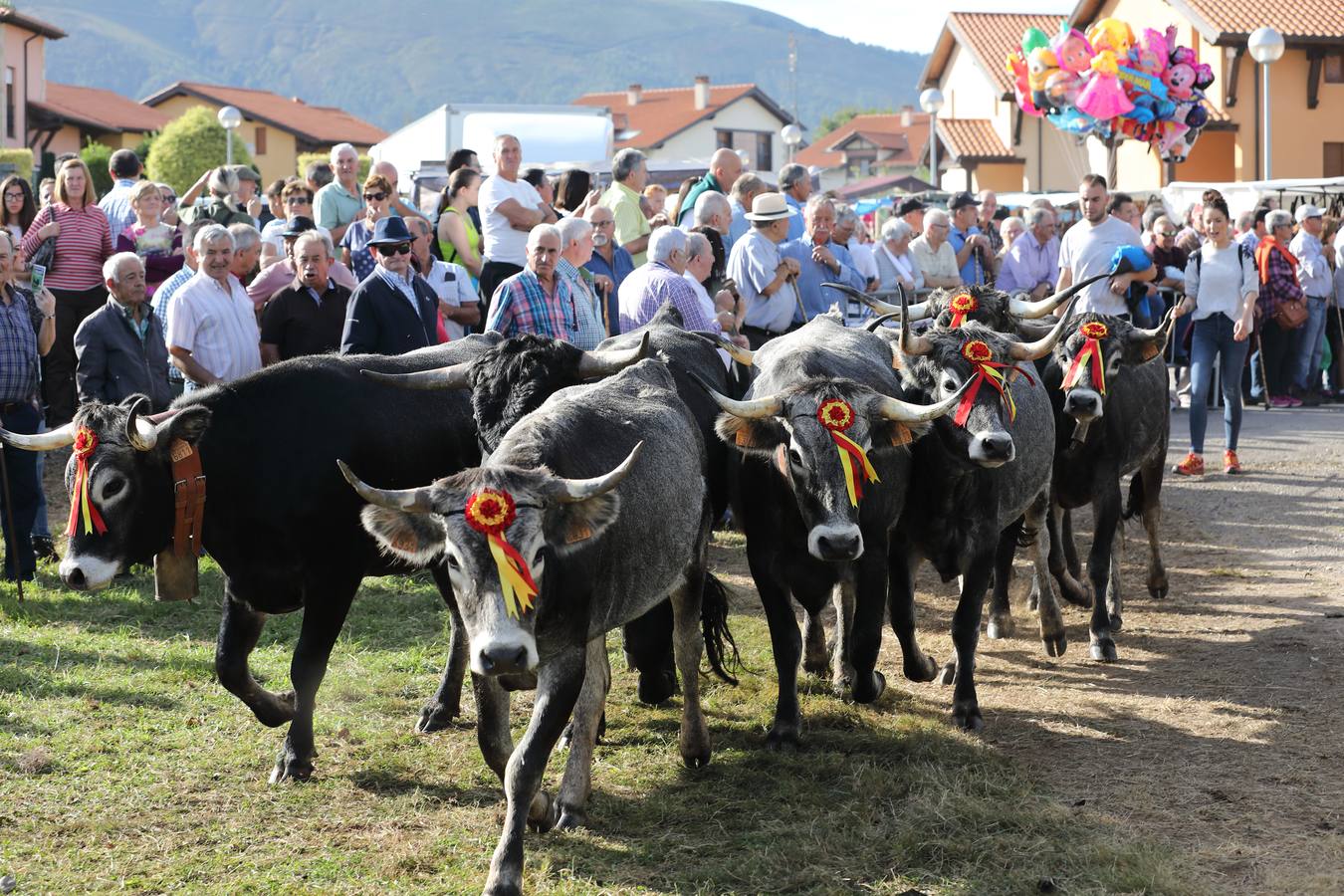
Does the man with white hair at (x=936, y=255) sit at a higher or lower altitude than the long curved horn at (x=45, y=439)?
higher

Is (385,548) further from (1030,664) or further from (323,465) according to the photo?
(1030,664)

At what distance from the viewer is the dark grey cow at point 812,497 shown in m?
5.99

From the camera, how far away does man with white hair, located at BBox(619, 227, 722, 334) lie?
8.51 m

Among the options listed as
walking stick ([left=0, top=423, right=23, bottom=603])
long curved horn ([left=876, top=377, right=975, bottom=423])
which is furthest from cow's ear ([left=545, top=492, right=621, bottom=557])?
walking stick ([left=0, top=423, right=23, bottom=603])

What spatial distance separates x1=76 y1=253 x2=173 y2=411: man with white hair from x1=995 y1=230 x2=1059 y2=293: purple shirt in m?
7.35

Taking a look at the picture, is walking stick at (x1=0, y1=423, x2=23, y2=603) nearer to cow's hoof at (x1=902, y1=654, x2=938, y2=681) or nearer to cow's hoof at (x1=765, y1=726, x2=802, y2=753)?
cow's hoof at (x1=765, y1=726, x2=802, y2=753)

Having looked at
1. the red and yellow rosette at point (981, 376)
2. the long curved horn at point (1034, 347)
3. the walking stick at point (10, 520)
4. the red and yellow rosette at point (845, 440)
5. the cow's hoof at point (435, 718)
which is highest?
the long curved horn at point (1034, 347)

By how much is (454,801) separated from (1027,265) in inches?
345

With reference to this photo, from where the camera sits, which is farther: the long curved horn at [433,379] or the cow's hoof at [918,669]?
the cow's hoof at [918,669]

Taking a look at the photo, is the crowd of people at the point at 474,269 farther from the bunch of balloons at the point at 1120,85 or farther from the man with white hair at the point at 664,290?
the bunch of balloons at the point at 1120,85

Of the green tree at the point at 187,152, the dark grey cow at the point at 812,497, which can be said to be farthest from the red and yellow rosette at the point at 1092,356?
the green tree at the point at 187,152

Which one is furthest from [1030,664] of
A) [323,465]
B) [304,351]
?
[304,351]

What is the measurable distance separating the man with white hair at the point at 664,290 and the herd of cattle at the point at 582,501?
823mm

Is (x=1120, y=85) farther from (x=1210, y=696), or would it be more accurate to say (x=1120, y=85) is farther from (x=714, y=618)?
(x=714, y=618)
